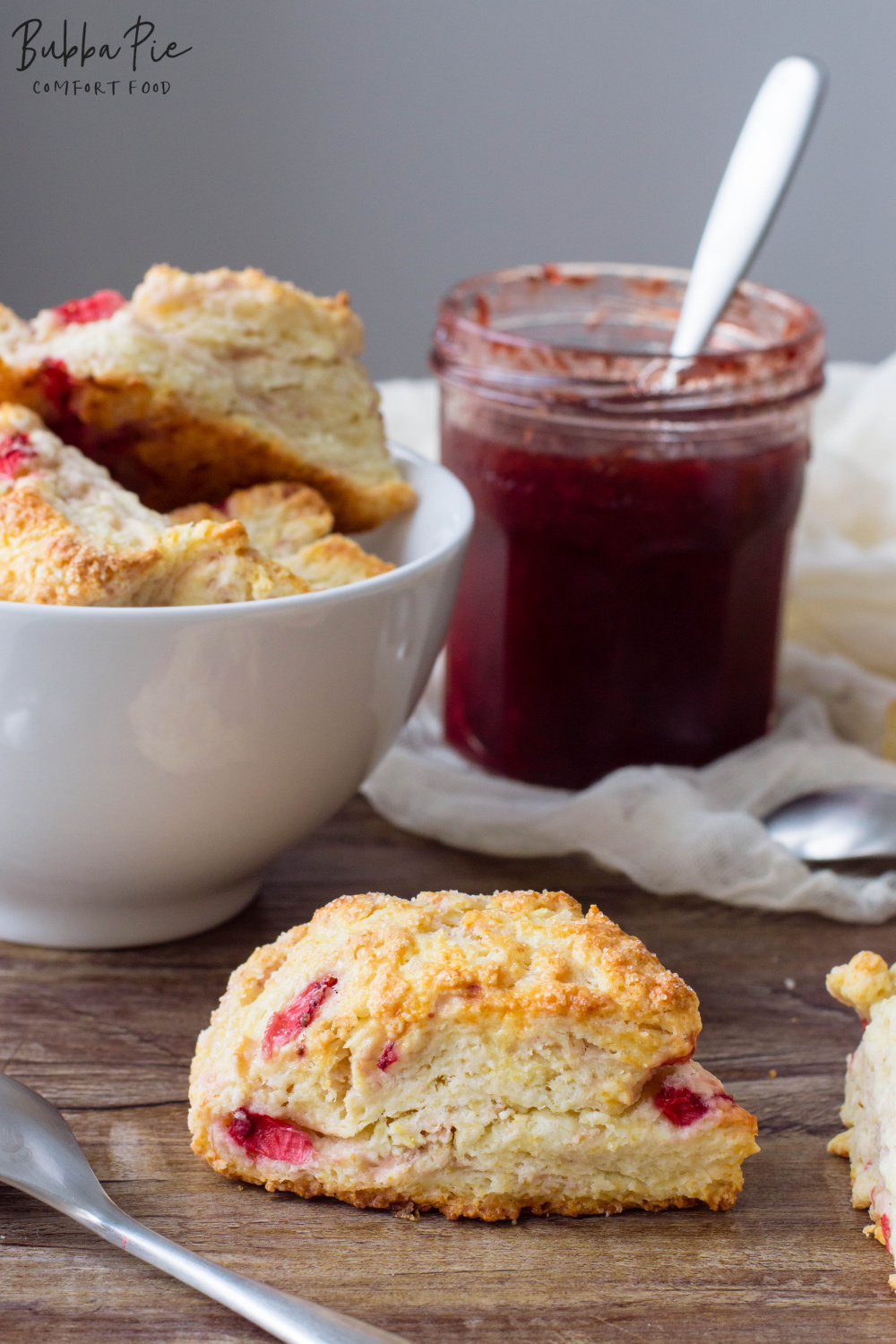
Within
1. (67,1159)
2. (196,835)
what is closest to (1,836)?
(196,835)

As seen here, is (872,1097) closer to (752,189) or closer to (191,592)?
(191,592)

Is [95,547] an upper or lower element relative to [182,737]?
upper

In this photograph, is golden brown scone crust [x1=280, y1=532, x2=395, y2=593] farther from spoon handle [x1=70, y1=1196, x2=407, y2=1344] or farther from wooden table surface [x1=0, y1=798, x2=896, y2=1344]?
spoon handle [x1=70, y1=1196, x2=407, y2=1344]

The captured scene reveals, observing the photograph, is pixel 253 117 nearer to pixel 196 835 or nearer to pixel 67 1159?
pixel 196 835

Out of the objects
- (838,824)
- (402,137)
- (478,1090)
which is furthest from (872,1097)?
(402,137)

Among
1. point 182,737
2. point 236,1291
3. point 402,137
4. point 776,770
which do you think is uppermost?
point 402,137

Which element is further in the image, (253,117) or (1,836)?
(253,117)

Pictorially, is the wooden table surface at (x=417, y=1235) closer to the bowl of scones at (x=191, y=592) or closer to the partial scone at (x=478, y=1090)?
the partial scone at (x=478, y=1090)
